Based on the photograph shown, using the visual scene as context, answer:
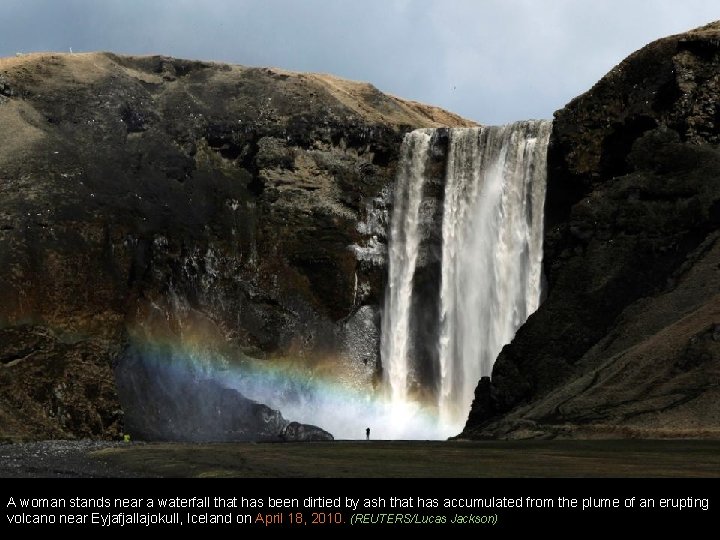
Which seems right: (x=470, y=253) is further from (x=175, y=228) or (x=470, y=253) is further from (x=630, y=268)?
(x=175, y=228)

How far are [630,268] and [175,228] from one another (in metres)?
39.6

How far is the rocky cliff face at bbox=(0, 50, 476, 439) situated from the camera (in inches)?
2985

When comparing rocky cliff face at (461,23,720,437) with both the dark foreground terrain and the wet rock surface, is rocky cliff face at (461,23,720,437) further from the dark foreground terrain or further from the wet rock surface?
the wet rock surface

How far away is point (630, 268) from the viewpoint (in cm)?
6341

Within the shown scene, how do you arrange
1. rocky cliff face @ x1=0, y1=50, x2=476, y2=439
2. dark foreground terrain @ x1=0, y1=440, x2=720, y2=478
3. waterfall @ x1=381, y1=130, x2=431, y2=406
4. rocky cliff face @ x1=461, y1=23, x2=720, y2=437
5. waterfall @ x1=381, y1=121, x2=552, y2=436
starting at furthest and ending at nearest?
1. waterfall @ x1=381, y1=130, x2=431, y2=406
2. waterfall @ x1=381, y1=121, x2=552, y2=436
3. rocky cliff face @ x1=0, y1=50, x2=476, y2=439
4. rocky cliff face @ x1=461, y1=23, x2=720, y2=437
5. dark foreground terrain @ x1=0, y1=440, x2=720, y2=478

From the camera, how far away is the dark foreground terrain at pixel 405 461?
30453 millimetres

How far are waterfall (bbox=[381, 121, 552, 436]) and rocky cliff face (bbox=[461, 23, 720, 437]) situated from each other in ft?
10.1

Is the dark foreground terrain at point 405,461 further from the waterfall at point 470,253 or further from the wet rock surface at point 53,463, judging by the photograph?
the waterfall at point 470,253

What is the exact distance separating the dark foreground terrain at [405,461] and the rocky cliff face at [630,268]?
216 inches

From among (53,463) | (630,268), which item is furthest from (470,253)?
(53,463)

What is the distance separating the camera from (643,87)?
2800 inches

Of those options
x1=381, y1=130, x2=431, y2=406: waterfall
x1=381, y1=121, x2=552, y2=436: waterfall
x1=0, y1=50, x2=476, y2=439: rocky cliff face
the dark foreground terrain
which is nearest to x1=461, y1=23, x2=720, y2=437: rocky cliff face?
x1=381, y1=121, x2=552, y2=436: waterfall
